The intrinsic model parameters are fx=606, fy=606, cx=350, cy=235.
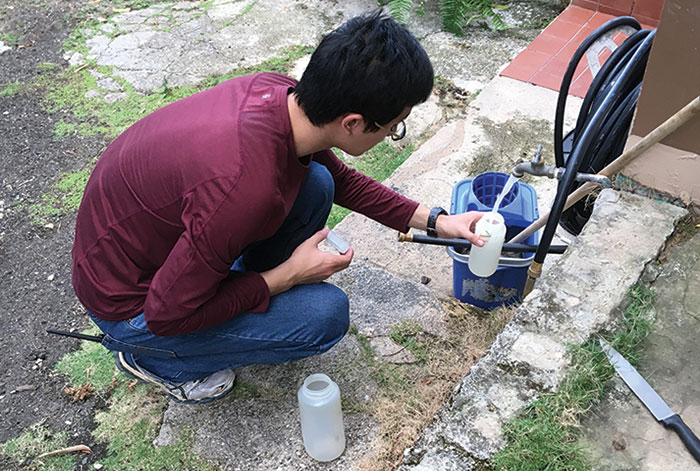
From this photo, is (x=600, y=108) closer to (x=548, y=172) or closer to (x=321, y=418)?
(x=548, y=172)

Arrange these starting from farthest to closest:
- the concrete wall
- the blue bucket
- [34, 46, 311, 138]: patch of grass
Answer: [34, 46, 311, 138]: patch of grass < the blue bucket < the concrete wall

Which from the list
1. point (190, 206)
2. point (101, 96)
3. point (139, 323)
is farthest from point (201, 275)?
point (101, 96)

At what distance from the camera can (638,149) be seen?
2.08 meters

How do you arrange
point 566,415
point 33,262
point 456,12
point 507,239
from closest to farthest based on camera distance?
point 566,415
point 507,239
point 33,262
point 456,12

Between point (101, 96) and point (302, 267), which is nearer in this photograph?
point (302, 267)

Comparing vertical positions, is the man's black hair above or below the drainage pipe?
above

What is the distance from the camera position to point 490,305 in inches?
105

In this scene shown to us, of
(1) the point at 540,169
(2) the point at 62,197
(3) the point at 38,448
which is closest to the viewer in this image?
(1) the point at 540,169

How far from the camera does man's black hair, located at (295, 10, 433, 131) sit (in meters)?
1.61

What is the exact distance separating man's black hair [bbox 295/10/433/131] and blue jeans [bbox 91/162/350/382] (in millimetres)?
674

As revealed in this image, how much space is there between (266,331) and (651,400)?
47.6 inches

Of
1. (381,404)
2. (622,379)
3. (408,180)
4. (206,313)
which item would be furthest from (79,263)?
(408,180)

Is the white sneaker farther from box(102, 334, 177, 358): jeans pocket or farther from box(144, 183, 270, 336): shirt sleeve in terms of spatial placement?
box(144, 183, 270, 336): shirt sleeve

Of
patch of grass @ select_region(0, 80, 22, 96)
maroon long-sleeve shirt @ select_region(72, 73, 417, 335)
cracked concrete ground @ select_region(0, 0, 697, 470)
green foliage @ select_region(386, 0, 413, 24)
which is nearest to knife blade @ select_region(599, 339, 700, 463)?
cracked concrete ground @ select_region(0, 0, 697, 470)
